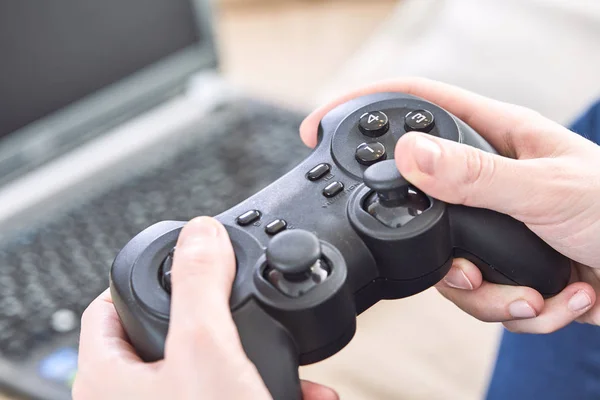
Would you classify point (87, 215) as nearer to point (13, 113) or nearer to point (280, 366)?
point (13, 113)

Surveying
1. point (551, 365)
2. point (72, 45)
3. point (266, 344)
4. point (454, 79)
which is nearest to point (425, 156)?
point (266, 344)

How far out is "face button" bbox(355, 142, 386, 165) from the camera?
1.52ft

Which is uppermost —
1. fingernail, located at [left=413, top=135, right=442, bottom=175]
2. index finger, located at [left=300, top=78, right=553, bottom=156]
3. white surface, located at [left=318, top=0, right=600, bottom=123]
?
fingernail, located at [left=413, top=135, right=442, bottom=175]

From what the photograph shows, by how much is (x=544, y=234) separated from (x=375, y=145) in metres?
0.12

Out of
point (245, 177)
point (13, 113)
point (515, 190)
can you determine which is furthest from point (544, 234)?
point (13, 113)

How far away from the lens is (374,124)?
0.48 m

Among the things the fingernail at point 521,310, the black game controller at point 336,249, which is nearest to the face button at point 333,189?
the black game controller at point 336,249

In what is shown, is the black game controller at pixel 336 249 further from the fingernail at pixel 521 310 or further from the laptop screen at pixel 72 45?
the laptop screen at pixel 72 45

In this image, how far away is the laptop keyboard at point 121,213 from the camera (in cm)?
65

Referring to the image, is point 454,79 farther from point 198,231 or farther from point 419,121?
point 198,231

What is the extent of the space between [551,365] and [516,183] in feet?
0.96

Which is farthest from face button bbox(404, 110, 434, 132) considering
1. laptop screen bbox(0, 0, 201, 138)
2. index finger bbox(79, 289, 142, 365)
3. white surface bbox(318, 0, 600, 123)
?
white surface bbox(318, 0, 600, 123)

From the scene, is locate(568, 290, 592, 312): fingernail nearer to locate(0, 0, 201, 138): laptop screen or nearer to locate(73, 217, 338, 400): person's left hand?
locate(73, 217, 338, 400): person's left hand

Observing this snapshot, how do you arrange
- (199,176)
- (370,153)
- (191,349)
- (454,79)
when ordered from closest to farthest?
(191,349) < (370,153) < (199,176) < (454,79)
